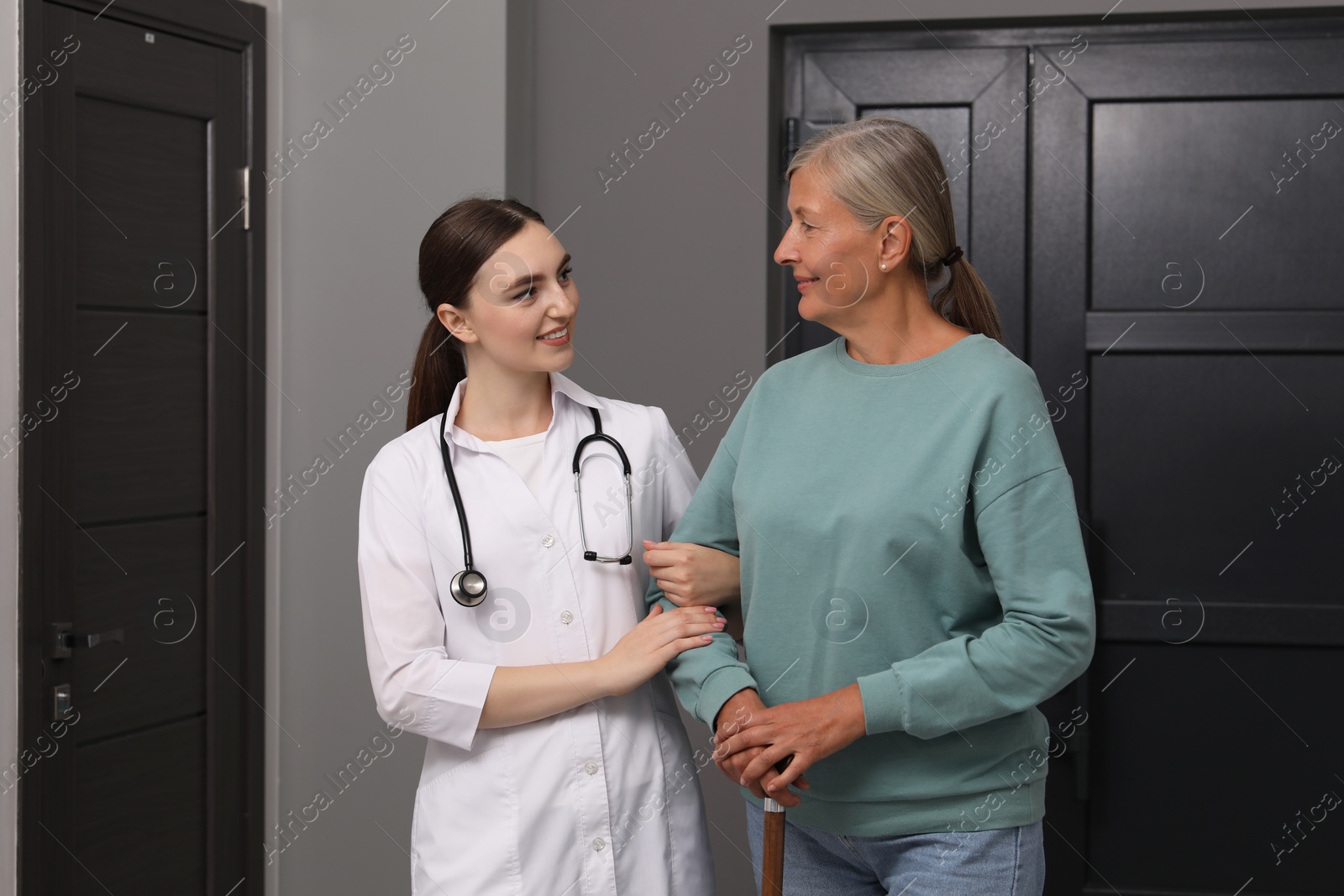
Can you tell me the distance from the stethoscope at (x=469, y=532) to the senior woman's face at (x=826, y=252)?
0.30 meters

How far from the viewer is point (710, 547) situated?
4.58 feet

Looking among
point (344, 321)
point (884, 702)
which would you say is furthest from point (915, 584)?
point (344, 321)

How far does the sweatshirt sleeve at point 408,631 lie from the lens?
133 cm

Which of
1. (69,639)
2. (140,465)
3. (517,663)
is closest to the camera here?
(517,663)

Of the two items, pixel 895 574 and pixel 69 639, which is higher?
pixel 895 574

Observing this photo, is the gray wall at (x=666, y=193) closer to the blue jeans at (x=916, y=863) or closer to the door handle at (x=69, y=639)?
the door handle at (x=69, y=639)

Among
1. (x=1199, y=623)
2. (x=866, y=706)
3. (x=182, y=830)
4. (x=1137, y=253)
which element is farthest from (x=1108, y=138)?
(x=182, y=830)

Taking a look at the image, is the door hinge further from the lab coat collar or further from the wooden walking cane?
the wooden walking cane

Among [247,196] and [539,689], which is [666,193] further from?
[539,689]

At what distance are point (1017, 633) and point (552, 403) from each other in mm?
652

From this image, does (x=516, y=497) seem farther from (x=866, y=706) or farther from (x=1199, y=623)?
(x=1199, y=623)

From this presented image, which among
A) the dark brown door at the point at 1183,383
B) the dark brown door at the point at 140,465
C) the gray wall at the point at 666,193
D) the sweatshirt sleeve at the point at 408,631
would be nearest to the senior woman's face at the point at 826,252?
the sweatshirt sleeve at the point at 408,631

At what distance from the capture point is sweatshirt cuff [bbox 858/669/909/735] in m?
1.17

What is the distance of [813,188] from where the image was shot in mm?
1288
